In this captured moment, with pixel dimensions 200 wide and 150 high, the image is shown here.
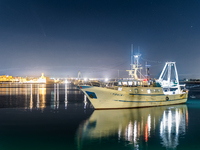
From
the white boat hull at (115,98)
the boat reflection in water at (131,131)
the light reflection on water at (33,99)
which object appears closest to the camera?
the boat reflection in water at (131,131)

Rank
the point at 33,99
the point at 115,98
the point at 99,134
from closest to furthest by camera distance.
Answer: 1. the point at 99,134
2. the point at 115,98
3. the point at 33,99

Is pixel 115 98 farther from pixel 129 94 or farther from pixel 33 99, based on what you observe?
pixel 33 99

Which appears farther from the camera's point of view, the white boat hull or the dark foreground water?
the white boat hull

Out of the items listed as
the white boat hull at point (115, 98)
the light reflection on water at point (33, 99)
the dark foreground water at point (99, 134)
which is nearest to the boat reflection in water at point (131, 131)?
the dark foreground water at point (99, 134)

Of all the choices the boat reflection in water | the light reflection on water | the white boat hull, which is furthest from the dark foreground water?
the light reflection on water

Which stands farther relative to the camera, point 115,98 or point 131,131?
point 115,98

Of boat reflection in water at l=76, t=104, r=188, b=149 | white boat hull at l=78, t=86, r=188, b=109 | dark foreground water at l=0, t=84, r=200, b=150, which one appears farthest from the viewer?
white boat hull at l=78, t=86, r=188, b=109

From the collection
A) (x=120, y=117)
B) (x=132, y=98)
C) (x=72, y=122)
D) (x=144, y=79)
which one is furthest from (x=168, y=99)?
(x=72, y=122)

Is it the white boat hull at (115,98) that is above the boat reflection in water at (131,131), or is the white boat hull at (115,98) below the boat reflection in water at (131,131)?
above

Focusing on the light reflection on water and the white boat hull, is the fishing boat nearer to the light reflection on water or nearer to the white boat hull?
the white boat hull

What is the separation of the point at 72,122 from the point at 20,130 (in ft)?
19.1

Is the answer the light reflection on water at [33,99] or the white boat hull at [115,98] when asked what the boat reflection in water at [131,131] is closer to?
the white boat hull at [115,98]

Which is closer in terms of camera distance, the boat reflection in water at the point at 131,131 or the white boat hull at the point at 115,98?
the boat reflection in water at the point at 131,131

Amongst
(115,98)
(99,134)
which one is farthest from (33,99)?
(99,134)
